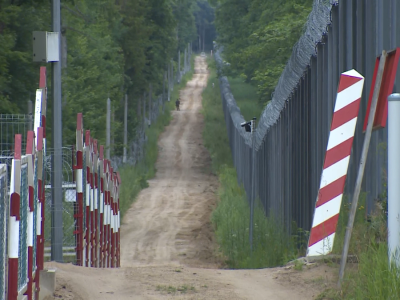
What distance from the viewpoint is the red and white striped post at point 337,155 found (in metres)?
7.08

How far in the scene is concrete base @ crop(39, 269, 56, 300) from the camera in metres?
7.21

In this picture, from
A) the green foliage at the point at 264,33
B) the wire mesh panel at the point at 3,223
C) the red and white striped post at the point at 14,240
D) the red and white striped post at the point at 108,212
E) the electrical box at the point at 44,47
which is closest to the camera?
the wire mesh panel at the point at 3,223

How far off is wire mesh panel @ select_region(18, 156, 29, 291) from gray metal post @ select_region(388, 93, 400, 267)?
2.60m

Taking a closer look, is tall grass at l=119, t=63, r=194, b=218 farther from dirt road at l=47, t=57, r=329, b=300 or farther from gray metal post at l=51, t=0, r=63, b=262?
gray metal post at l=51, t=0, r=63, b=262

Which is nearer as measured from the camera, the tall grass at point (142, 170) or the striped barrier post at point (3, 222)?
the striped barrier post at point (3, 222)

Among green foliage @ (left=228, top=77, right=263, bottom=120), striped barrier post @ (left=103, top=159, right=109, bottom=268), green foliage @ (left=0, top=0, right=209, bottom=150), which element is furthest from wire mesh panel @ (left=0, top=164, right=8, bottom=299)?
green foliage @ (left=228, top=77, right=263, bottom=120)

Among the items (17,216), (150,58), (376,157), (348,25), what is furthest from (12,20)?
(150,58)

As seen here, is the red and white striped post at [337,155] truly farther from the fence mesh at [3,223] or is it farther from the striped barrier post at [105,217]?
the striped barrier post at [105,217]

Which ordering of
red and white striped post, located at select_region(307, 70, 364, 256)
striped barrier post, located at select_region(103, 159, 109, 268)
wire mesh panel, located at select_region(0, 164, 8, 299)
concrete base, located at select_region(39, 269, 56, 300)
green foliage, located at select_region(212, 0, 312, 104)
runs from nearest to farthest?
1. wire mesh panel, located at select_region(0, 164, 8, 299)
2. red and white striped post, located at select_region(307, 70, 364, 256)
3. concrete base, located at select_region(39, 269, 56, 300)
4. striped barrier post, located at select_region(103, 159, 109, 268)
5. green foliage, located at select_region(212, 0, 312, 104)

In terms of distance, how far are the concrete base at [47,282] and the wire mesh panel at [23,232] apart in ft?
3.63

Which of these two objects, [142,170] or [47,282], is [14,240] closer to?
[47,282]

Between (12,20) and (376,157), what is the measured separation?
16122 mm

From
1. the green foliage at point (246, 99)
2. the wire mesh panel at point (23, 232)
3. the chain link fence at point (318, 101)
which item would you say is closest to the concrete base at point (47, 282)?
the wire mesh panel at point (23, 232)

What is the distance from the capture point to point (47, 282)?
24.0ft
